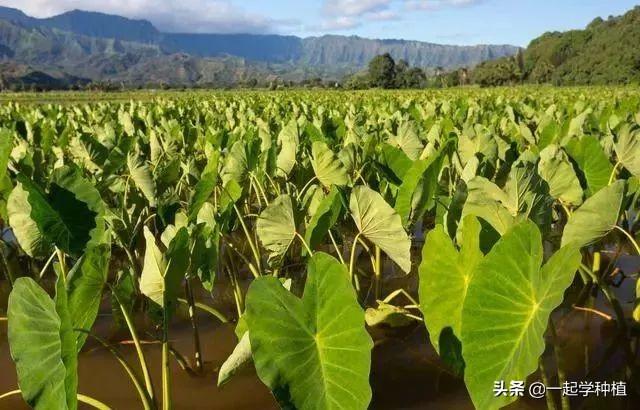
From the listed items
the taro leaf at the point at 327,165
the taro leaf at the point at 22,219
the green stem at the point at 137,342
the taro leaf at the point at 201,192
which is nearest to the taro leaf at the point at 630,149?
the taro leaf at the point at 327,165

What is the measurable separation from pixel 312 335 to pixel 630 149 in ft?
4.84

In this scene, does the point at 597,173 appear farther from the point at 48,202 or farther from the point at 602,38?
the point at 602,38

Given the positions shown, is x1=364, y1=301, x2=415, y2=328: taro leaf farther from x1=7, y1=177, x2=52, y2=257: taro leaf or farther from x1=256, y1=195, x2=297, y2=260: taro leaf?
x1=7, y1=177, x2=52, y2=257: taro leaf

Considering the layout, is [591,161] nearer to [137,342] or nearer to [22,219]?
[137,342]

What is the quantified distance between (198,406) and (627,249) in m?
2.18

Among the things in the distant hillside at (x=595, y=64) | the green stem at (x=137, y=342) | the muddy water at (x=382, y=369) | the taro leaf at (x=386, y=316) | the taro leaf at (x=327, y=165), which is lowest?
the muddy water at (x=382, y=369)

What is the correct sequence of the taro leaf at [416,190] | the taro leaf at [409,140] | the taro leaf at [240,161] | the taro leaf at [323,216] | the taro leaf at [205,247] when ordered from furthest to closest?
the taro leaf at [409,140] < the taro leaf at [240,161] < the taro leaf at [416,190] < the taro leaf at [323,216] < the taro leaf at [205,247]

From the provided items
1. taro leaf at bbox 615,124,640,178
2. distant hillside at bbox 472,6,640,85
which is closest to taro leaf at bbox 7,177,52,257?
taro leaf at bbox 615,124,640,178

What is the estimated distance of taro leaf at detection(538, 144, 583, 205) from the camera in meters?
1.74

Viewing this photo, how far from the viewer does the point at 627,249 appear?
9.14 ft

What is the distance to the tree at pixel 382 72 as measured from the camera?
1490 inches

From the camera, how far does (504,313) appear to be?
3.29 ft

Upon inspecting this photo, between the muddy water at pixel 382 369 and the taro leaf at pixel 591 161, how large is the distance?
0.47 m

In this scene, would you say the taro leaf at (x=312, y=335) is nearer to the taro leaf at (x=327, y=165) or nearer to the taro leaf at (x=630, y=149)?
the taro leaf at (x=327, y=165)
